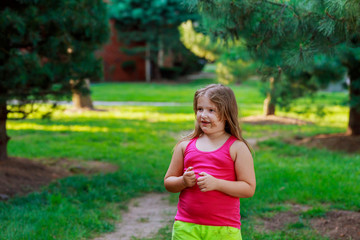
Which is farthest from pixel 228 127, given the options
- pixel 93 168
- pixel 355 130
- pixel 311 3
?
pixel 355 130

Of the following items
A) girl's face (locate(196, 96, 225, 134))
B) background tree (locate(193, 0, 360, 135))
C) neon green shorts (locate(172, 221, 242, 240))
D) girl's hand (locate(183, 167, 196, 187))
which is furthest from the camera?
background tree (locate(193, 0, 360, 135))

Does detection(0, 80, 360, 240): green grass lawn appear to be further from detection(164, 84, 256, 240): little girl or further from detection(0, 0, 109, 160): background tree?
detection(164, 84, 256, 240): little girl

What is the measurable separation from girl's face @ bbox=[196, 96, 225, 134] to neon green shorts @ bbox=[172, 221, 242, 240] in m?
0.53

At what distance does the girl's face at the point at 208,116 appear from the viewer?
Answer: 2336 mm

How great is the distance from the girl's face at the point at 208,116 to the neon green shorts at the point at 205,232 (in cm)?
53

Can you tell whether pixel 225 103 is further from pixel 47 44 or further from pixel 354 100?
pixel 354 100

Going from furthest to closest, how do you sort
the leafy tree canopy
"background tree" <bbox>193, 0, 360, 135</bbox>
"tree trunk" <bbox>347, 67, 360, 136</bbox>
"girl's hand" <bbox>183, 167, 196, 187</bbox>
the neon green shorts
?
1. "tree trunk" <bbox>347, 67, 360, 136</bbox>
2. the leafy tree canopy
3. "background tree" <bbox>193, 0, 360, 135</bbox>
4. the neon green shorts
5. "girl's hand" <bbox>183, 167, 196, 187</bbox>

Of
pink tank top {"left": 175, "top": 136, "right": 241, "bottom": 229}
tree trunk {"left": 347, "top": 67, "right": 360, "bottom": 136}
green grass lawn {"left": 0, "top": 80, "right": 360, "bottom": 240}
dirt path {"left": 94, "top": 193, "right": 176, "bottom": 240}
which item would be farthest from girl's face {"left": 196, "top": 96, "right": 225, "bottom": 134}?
tree trunk {"left": 347, "top": 67, "right": 360, "bottom": 136}

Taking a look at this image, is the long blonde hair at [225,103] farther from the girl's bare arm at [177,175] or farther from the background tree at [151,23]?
the background tree at [151,23]

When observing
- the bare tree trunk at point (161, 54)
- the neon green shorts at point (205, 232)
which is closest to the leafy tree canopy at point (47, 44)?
the neon green shorts at point (205, 232)

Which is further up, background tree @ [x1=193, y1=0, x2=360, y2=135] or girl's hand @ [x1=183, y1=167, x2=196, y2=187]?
background tree @ [x1=193, y1=0, x2=360, y2=135]

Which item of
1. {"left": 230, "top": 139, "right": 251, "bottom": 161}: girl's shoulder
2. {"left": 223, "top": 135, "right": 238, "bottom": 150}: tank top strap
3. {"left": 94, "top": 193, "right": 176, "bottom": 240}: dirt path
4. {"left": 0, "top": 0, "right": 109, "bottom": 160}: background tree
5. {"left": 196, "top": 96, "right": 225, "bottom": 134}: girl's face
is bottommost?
{"left": 94, "top": 193, "right": 176, "bottom": 240}: dirt path

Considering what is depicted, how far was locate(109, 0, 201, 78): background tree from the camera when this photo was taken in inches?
1013

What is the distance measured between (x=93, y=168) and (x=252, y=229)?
3006 millimetres
